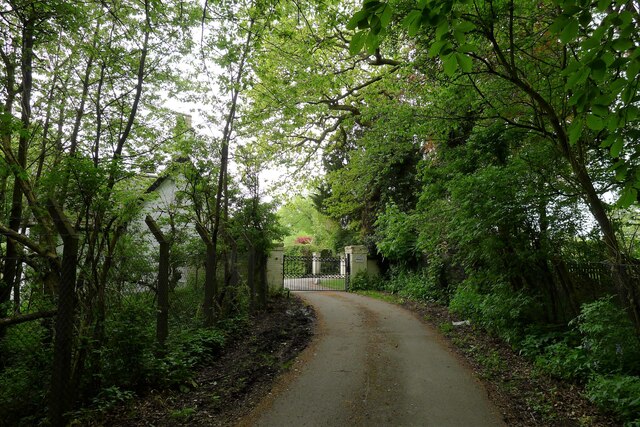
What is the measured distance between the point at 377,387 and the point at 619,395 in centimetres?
275

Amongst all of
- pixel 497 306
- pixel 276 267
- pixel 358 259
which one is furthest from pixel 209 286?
pixel 358 259

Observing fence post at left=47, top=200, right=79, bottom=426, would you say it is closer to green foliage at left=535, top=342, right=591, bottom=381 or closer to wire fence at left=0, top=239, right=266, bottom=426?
wire fence at left=0, top=239, right=266, bottom=426

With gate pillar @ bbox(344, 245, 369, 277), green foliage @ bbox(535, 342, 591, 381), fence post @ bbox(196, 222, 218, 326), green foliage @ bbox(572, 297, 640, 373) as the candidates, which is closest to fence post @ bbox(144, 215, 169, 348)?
fence post @ bbox(196, 222, 218, 326)

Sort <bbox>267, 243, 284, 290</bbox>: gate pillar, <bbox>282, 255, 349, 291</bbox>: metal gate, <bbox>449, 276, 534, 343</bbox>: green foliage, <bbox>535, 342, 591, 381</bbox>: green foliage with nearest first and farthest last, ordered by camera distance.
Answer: <bbox>535, 342, 591, 381</bbox>: green foliage < <bbox>449, 276, 534, 343</bbox>: green foliage < <bbox>267, 243, 284, 290</bbox>: gate pillar < <bbox>282, 255, 349, 291</bbox>: metal gate

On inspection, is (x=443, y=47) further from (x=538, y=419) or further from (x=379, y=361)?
(x=379, y=361)

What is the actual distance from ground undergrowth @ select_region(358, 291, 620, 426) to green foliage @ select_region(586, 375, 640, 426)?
13 cm

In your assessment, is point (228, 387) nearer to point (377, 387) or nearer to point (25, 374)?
point (377, 387)

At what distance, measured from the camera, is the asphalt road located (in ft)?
13.8

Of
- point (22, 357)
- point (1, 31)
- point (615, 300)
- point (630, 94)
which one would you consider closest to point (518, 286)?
point (615, 300)

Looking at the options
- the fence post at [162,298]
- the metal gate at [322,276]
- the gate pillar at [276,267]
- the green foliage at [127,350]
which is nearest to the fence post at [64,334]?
the green foliage at [127,350]

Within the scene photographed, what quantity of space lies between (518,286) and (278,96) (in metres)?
6.47

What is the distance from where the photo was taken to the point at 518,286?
7.22m

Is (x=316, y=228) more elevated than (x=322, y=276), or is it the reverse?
(x=316, y=228)

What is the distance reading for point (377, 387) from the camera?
16.6ft
